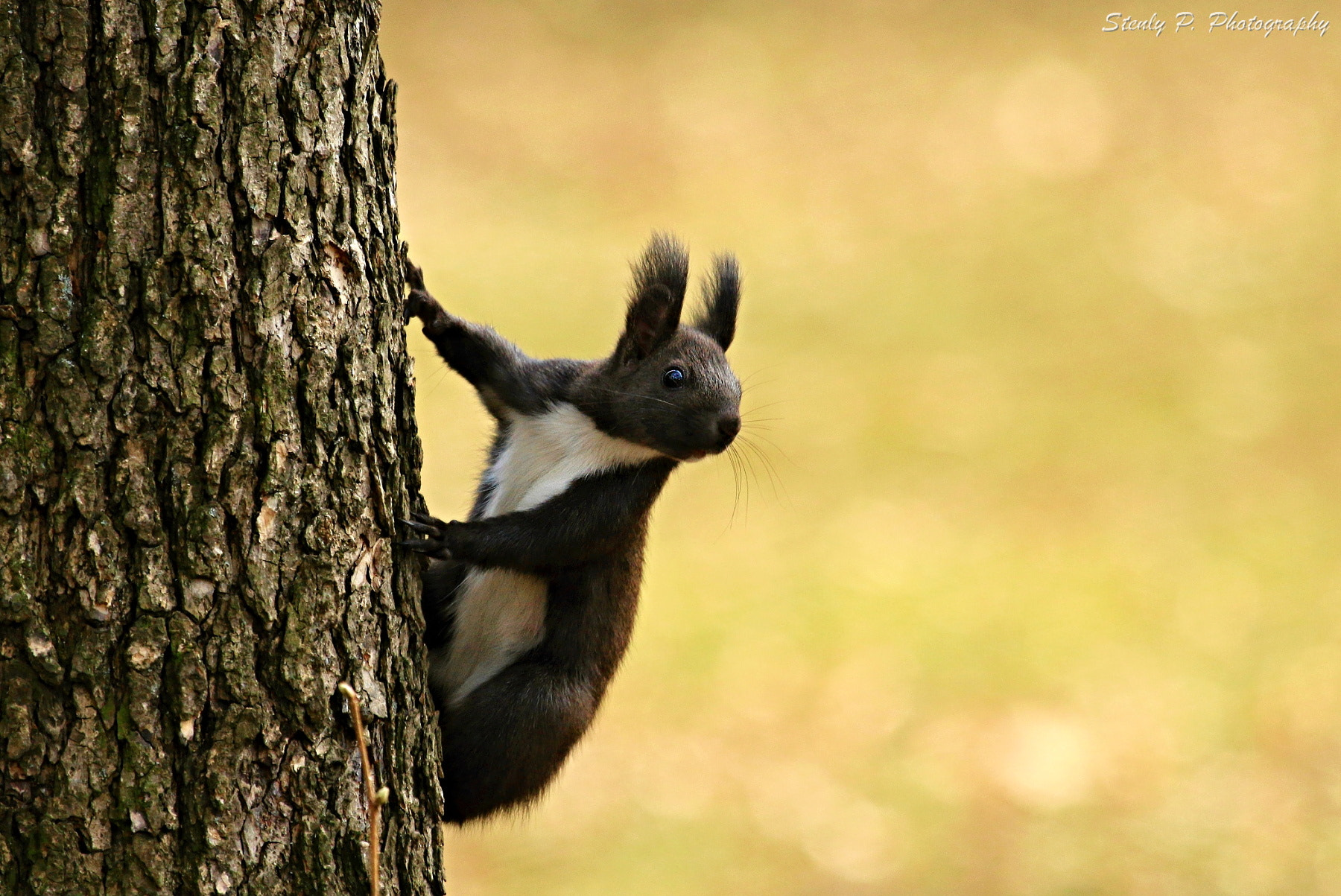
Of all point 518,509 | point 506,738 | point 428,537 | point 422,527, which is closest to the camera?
point 422,527

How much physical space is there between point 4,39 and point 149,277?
0.47 metres

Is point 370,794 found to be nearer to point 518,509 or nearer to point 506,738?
point 506,738

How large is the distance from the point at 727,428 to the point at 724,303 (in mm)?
572

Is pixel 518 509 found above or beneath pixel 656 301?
beneath

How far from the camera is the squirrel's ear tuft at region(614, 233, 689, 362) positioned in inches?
155

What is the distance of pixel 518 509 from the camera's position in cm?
374

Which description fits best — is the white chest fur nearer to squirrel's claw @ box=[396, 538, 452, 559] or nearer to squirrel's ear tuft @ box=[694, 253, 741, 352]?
squirrel's claw @ box=[396, 538, 452, 559]

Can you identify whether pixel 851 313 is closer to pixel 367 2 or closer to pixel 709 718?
pixel 709 718

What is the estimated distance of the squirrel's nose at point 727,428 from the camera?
148 inches

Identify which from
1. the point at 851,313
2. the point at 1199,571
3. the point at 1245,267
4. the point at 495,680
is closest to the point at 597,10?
the point at 851,313

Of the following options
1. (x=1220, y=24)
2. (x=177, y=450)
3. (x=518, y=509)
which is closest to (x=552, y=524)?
(x=518, y=509)

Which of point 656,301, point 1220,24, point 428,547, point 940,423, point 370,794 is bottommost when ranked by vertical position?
point 370,794

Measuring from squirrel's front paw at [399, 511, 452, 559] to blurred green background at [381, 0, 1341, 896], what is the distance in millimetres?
3354

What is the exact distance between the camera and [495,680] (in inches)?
139
